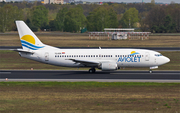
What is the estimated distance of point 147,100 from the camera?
941 inches

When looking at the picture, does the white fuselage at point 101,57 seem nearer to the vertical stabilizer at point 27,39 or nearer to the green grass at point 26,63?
the vertical stabilizer at point 27,39

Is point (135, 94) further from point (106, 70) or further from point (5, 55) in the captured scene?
point (5, 55)

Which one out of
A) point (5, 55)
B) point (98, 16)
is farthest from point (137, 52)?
point (98, 16)

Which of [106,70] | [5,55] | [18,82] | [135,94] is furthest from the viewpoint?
[5,55]

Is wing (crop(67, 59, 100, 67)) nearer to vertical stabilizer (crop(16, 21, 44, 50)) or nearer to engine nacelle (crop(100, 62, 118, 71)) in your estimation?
engine nacelle (crop(100, 62, 118, 71))

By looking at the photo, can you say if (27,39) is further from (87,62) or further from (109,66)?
(109,66)

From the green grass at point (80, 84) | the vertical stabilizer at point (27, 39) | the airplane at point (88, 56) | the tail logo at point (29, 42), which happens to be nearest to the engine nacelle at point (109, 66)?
the airplane at point (88, 56)

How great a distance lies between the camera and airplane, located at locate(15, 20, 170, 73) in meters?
41.0

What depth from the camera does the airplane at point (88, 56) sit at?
1613 inches

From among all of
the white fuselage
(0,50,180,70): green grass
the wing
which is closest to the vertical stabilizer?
the white fuselage

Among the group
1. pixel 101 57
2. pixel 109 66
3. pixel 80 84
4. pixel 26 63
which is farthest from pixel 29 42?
pixel 80 84

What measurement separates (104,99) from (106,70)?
15883 mm

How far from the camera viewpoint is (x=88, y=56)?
41688mm

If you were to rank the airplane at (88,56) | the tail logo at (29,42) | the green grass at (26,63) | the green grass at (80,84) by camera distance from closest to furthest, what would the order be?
the green grass at (80,84) < the airplane at (88,56) < the tail logo at (29,42) < the green grass at (26,63)
